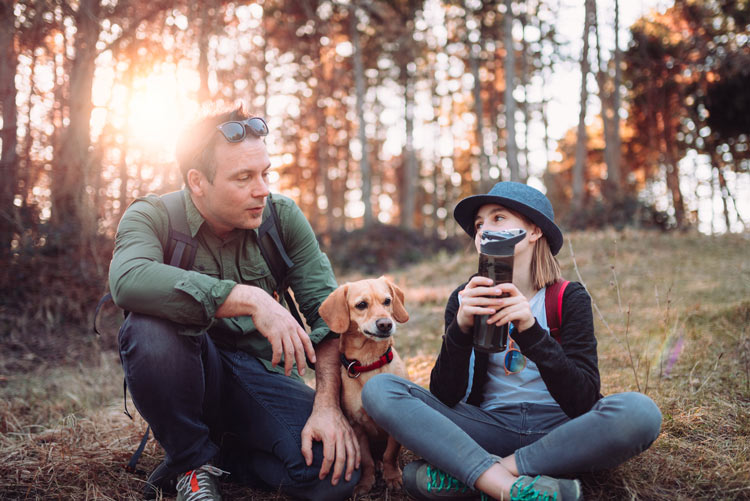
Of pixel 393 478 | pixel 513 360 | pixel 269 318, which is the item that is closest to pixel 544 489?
pixel 513 360

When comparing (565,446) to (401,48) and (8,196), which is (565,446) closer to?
(8,196)

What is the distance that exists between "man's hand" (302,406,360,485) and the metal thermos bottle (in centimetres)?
82

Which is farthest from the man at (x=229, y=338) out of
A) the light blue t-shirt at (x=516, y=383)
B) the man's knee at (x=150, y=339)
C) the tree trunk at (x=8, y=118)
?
the tree trunk at (x=8, y=118)

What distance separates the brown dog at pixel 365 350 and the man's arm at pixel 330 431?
0.31ft

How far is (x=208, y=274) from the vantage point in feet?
9.25

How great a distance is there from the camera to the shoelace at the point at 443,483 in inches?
87.2

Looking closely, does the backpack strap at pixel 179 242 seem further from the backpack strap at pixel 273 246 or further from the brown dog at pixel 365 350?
the brown dog at pixel 365 350

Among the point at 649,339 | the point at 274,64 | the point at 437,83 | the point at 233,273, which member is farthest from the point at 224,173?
the point at 437,83

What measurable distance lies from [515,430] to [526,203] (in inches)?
41.7

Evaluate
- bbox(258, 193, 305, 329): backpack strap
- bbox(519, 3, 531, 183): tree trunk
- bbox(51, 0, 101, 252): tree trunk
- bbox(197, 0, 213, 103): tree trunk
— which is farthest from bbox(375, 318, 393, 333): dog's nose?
bbox(519, 3, 531, 183): tree trunk

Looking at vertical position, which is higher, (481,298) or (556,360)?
(481,298)

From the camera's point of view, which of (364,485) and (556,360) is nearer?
(556,360)

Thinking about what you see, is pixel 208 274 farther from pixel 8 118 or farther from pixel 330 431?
pixel 8 118

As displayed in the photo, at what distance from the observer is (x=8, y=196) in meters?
7.04
